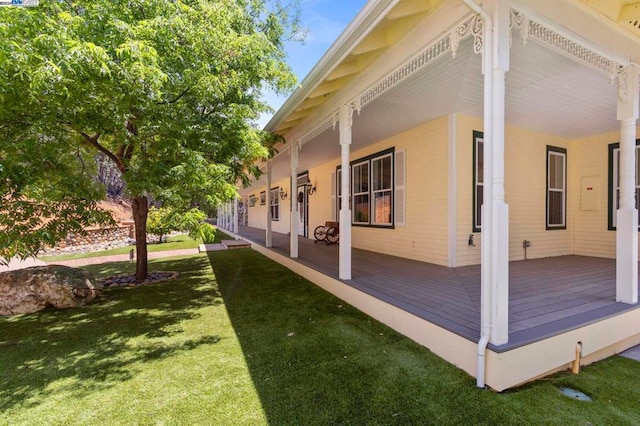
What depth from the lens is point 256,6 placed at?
664 cm

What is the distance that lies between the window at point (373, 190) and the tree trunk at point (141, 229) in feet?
16.7

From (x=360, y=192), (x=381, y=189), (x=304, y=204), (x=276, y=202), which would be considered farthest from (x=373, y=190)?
(x=276, y=202)

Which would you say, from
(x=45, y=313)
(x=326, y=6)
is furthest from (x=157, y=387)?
(x=326, y=6)

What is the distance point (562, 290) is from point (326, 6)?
7484mm

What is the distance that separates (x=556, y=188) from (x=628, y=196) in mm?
Answer: 3947

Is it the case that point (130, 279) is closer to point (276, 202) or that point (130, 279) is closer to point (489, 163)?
point (489, 163)

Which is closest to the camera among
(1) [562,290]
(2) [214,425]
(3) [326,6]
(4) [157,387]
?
(2) [214,425]

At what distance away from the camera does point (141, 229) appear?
19.3 ft

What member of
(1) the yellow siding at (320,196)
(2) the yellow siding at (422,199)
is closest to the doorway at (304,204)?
(1) the yellow siding at (320,196)

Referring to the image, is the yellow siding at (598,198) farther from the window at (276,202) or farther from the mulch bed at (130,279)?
the window at (276,202)

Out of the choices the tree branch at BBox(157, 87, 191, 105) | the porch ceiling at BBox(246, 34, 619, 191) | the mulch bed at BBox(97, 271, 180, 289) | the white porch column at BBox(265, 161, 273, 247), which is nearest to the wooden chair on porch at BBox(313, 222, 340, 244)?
the white porch column at BBox(265, 161, 273, 247)

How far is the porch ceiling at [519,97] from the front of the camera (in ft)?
12.2

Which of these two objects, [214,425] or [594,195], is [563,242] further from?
[214,425]

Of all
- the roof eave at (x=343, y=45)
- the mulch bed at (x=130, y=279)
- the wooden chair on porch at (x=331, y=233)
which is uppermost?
the roof eave at (x=343, y=45)
